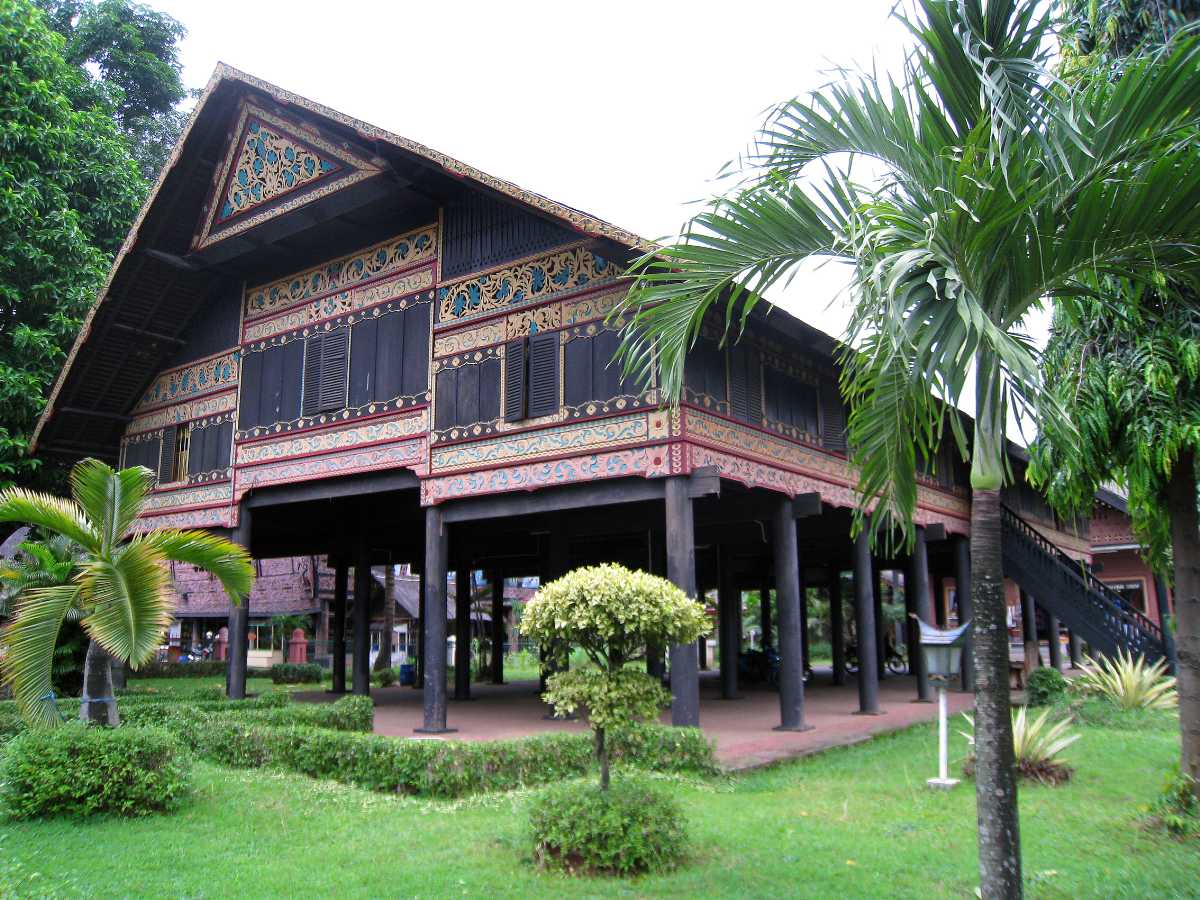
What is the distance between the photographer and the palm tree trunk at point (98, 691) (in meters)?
9.20

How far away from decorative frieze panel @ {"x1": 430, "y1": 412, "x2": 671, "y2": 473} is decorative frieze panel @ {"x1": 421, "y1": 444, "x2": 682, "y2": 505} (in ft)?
0.40

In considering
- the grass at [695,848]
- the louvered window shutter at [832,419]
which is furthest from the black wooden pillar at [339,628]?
the grass at [695,848]

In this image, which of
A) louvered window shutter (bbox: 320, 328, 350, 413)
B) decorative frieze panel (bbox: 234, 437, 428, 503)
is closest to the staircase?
decorative frieze panel (bbox: 234, 437, 428, 503)

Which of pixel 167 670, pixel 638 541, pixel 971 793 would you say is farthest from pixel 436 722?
pixel 167 670

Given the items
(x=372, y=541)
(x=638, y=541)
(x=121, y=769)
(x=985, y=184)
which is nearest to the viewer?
(x=985, y=184)

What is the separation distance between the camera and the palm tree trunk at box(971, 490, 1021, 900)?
15.0ft

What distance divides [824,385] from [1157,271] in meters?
10.3

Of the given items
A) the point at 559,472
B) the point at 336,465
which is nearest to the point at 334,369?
the point at 336,465

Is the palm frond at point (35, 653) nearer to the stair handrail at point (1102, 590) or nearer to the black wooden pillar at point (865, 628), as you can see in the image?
the black wooden pillar at point (865, 628)

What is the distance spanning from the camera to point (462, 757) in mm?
8938

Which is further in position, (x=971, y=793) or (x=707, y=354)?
(x=707, y=354)

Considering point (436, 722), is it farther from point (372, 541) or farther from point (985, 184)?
point (985, 184)

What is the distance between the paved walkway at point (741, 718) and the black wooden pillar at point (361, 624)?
0.61 m

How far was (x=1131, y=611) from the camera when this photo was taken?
17.8 meters
